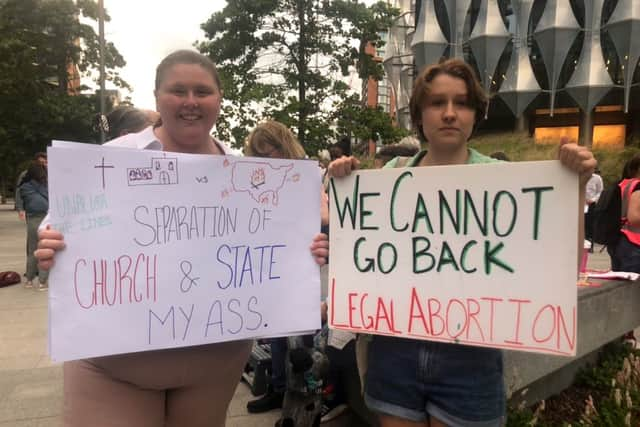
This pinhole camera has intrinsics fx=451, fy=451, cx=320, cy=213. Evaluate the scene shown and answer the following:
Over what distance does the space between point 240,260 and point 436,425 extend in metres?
0.84

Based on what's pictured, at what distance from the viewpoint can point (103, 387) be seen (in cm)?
136

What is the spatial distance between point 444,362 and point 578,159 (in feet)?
2.41

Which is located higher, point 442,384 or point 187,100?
point 187,100

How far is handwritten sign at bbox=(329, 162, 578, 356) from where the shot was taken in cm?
138

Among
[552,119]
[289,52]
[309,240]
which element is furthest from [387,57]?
[309,240]

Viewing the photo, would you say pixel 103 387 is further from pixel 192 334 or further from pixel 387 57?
pixel 387 57

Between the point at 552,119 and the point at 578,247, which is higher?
the point at 552,119

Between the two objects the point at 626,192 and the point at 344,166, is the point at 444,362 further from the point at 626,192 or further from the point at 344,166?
the point at 626,192

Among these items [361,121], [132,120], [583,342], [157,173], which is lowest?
[583,342]

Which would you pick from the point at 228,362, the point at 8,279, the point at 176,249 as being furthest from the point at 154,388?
the point at 8,279

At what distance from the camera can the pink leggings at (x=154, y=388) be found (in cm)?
135

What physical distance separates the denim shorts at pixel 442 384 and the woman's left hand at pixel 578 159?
620mm

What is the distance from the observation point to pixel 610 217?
395 cm

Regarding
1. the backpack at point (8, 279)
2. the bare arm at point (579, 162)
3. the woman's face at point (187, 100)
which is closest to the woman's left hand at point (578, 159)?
the bare arm at point (579, 162)
